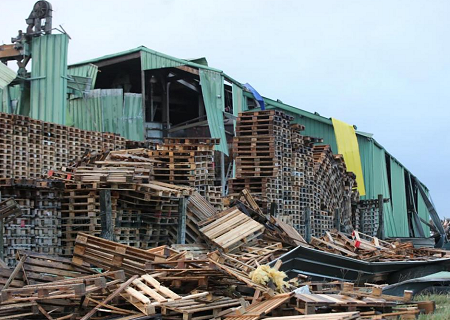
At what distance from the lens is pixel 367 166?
34.8 meters

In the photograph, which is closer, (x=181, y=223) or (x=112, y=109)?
(x=181, y=223)

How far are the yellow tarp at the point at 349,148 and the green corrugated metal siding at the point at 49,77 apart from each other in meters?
14.2

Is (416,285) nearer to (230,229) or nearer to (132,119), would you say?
(230,229)

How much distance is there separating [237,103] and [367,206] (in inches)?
323

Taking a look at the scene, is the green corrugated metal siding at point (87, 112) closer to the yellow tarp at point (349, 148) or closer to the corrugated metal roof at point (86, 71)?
the corrugated metal roof at point (86, 71)

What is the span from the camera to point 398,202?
38.9 meters

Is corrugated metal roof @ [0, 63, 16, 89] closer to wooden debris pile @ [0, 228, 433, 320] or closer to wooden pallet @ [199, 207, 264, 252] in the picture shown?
wooden pallet @ [199, 207, 264, 252]

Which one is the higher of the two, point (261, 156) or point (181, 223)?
point (261, 156)

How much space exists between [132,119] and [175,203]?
10.2 m

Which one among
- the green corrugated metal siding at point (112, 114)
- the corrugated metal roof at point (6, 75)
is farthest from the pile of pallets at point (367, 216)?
the corrugated metal roof at point (6, 75)

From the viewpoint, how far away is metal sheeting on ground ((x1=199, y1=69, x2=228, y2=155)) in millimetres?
28516

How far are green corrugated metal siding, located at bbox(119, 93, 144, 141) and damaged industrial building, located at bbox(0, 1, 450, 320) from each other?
0.15 feet

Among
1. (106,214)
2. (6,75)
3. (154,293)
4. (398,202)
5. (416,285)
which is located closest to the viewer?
(154,293)

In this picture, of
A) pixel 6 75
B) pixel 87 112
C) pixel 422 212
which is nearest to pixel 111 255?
pixel 6 75
